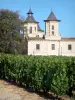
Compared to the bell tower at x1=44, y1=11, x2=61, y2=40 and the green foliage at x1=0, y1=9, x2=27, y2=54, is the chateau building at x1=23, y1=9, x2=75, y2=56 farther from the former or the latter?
the green foliage at x1=0, y1=9, x2=27, y2=54

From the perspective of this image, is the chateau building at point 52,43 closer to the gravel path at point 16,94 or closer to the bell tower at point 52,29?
the bell tower at point 52,29

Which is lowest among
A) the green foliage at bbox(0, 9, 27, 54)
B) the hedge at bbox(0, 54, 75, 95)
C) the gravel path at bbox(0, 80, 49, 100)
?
the gravel path at bbox(0, 80, 49, 100)

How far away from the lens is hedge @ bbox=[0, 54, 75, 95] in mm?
9422

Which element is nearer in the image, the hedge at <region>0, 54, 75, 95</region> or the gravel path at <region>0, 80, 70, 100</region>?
the hedge at <region>0, 54, 75, 95</region>

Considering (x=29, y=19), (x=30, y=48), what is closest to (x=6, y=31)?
(x=30, y=48)

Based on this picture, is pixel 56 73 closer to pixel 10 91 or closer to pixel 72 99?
pixel 72 99

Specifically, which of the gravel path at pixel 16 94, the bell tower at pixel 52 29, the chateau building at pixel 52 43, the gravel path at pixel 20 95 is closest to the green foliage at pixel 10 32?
the chateau building at pixel 52 43

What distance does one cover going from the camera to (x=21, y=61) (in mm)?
12477

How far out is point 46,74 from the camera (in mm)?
10188

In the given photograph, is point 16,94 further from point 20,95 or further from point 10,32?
point 10,32

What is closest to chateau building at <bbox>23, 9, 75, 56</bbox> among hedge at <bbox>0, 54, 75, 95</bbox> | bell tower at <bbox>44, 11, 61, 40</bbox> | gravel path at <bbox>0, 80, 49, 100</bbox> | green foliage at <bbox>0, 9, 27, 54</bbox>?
bell tower at <bbox>44, 11, 61, 40</bbox>

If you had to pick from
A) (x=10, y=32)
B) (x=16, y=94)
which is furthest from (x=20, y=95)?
(x=10, y=32)

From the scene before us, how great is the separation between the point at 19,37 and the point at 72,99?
40.1m

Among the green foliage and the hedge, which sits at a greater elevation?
the green foliage
